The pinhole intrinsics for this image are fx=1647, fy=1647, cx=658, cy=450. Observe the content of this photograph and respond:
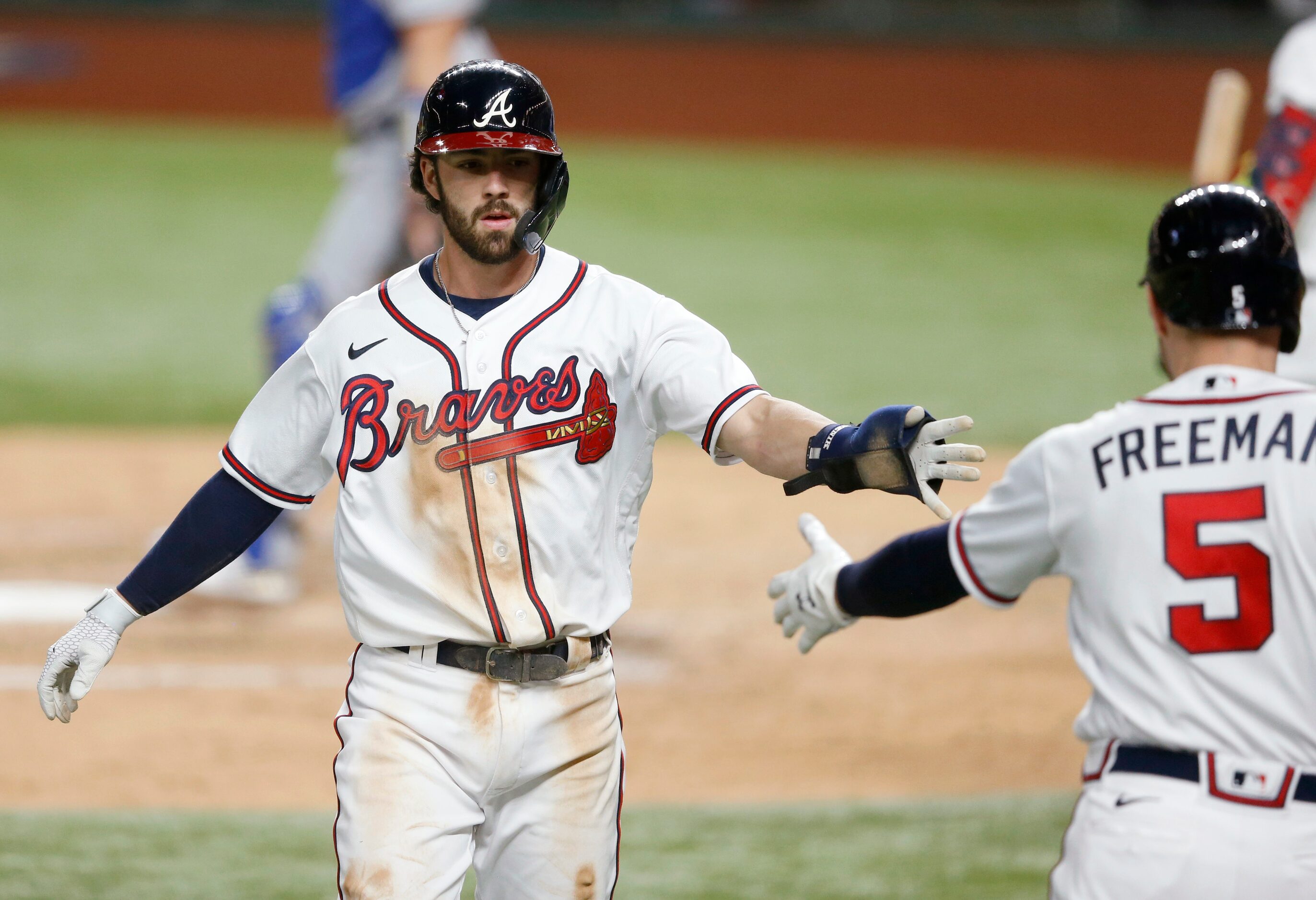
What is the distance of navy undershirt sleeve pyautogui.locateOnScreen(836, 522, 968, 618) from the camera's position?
2.42 metres

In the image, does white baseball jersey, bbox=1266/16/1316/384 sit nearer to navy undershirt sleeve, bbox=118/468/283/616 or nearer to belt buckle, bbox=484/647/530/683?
belt buckle, bbox=484/647/530/683

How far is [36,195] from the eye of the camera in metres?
16.0

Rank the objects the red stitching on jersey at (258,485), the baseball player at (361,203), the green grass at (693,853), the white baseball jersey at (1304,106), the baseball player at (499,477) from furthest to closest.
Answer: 1. the baseball player at (361,203)
2. the white baseball jersey at (1304,106)
3. the green grass at (693,853)
4. the red stitching on jersey at (258,485)
5. the baseball player at (499,477)

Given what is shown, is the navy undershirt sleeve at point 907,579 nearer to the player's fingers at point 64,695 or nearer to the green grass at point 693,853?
the player's fingers at point 64,695

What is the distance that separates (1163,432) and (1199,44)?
1747cm

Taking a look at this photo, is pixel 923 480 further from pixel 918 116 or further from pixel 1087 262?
pixel 918 116

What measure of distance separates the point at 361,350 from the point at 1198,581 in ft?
4.69

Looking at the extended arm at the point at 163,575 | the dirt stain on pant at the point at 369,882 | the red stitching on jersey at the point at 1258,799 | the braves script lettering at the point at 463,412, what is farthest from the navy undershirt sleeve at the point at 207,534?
the red stitching on jersey at the point at 1258,799

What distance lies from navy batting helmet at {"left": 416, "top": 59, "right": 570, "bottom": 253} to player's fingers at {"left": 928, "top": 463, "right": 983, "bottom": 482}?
2.47 feet

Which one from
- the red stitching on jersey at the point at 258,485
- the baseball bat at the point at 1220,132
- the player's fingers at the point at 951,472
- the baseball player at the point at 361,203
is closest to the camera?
the player's fingers at the point at 951,472

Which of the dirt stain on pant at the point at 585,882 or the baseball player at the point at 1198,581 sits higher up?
the baseball player at the point at 1198,581

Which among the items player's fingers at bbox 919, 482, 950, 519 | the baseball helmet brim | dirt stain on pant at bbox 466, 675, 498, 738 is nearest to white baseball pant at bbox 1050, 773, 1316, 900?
player's fingers at bbox 919, 482, 950, 519

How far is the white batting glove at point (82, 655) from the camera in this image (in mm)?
3020

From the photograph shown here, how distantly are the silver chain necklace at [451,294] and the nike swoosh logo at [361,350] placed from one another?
0.42 feet
